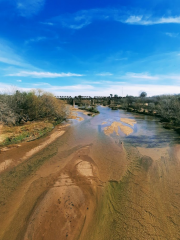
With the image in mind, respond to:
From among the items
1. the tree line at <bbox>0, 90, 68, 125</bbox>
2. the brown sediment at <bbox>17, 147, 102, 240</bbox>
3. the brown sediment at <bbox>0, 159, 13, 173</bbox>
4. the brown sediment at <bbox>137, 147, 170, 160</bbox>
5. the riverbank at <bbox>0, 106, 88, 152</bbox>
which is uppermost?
the tree line at <bbox>0, 90, 68, 125</bbox>

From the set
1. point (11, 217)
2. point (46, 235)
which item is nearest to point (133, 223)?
point (46, 235)

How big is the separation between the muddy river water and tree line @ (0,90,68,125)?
904 cm

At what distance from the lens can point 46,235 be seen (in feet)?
16.6

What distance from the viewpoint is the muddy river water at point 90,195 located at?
5.31m

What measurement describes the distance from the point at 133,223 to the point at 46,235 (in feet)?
13.7

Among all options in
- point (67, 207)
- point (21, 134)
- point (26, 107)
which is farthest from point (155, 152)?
point (26, 107)

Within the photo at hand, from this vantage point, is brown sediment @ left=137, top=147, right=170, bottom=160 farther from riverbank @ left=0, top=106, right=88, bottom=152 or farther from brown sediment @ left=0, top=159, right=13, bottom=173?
riverbank @ left=0, top=106, right=88, bottom=152

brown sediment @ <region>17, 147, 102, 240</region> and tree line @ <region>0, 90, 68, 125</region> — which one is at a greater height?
tree line @ <region>0, 90, 68, 125</region>

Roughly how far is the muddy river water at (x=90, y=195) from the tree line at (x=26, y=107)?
904 cm

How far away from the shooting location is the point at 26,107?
69.9 ft

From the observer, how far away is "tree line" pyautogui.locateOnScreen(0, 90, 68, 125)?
732 inches

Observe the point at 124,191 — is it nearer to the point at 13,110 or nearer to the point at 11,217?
the point at 11,217

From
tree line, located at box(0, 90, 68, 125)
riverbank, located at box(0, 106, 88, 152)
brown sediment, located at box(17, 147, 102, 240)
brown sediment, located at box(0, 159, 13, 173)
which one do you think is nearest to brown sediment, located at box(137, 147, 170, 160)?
brown sediment, located at box(17, 147, 102, 240)

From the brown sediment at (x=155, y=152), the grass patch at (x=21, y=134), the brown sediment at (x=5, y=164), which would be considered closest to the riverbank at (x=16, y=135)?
the grass patch at (x=21, y=134)
